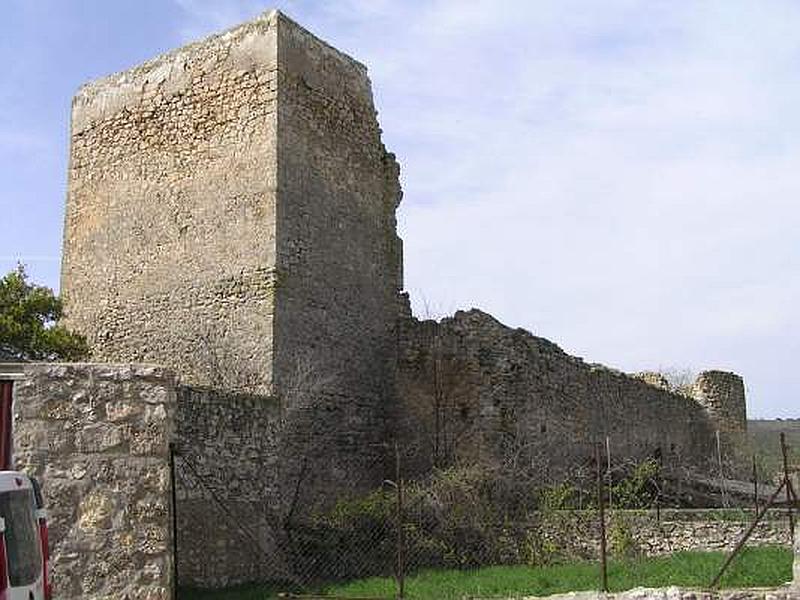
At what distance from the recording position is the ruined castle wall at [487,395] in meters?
16.9

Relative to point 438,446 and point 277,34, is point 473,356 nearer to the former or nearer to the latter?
point 438,446

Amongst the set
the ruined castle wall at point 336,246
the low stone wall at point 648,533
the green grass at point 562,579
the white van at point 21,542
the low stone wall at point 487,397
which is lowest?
the green grass at point 562,579

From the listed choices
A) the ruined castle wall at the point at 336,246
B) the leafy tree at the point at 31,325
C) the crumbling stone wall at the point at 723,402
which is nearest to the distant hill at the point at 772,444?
the crumbling stone wall at the point at 723,402

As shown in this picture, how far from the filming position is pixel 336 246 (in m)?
16.8

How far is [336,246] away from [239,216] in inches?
71.7

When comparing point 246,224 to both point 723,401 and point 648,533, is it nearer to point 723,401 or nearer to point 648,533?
point 648,533

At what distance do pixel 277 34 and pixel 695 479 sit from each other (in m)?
13.0

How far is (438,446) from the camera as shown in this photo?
16.8m

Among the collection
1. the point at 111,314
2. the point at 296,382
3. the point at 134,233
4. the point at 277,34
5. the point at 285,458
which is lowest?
the point at 285,458

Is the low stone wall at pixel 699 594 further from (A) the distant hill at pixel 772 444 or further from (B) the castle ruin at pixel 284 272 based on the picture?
(B) the castle ruin at pixel 284 272

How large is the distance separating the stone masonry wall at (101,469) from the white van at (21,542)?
1.27 m

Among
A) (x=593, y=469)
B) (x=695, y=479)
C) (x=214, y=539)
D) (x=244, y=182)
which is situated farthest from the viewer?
(x=695, y=479)

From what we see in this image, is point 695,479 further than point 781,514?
Yes

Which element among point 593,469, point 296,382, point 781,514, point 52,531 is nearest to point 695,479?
point 593,469
